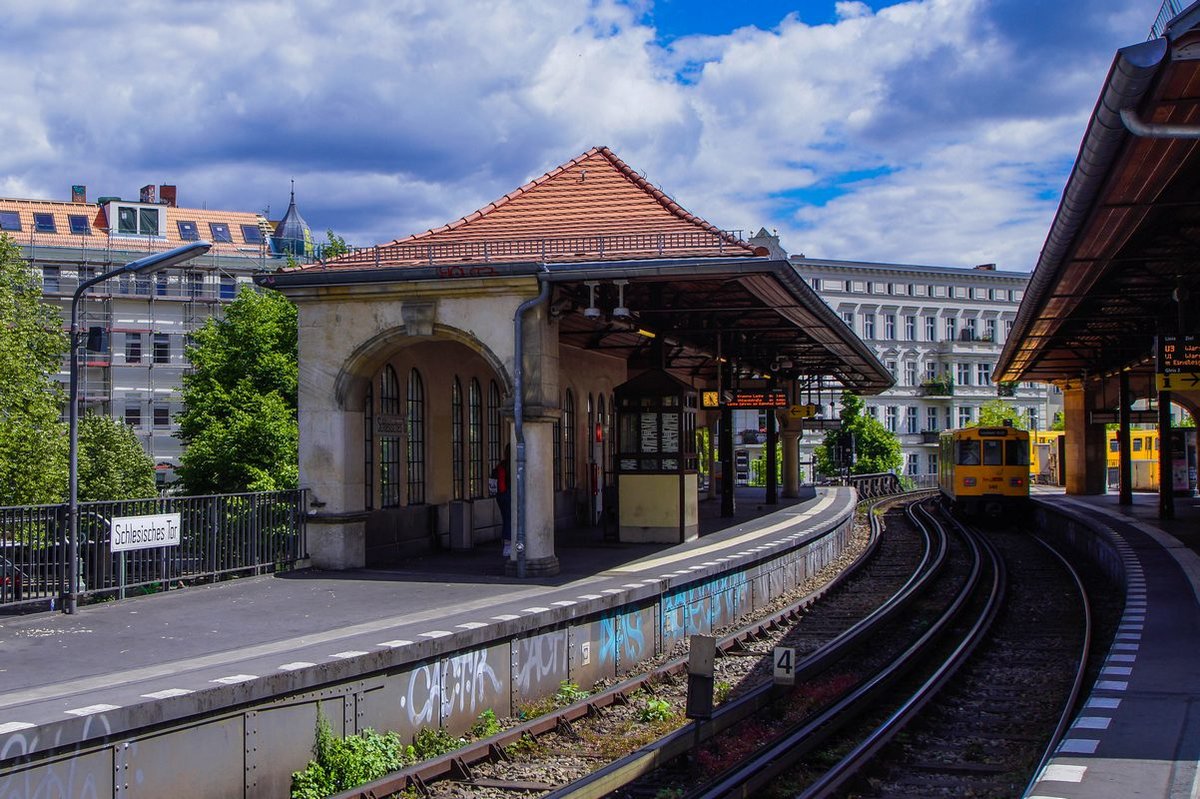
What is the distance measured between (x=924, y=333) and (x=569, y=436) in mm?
61069

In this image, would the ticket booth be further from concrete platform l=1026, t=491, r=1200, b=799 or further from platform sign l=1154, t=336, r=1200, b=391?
platform sign l=1154, t=336, r=1200, b=391

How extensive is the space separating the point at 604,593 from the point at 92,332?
20.9ft

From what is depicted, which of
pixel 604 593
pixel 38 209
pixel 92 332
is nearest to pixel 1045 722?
pixel 604 593

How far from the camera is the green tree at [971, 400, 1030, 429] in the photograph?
7331 cm

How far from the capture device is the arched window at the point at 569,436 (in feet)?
89.4

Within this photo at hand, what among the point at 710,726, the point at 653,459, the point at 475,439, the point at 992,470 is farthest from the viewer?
the point at 992,470

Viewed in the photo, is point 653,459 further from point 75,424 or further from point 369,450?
point 75,424

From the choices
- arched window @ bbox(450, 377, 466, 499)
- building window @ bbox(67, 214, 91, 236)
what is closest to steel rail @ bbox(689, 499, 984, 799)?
arched window @ bbox(450, 377, 466, 499)

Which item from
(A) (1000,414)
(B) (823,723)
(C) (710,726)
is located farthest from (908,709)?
(A) (1000,414)

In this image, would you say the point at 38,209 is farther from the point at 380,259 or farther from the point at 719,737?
the point at 719,737

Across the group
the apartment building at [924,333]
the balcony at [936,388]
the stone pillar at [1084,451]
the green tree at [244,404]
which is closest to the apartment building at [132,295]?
the green tree at [244,404]

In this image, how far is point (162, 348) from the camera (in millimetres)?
64812

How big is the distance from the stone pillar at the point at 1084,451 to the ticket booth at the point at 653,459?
3135cm

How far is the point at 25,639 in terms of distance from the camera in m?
11.4
